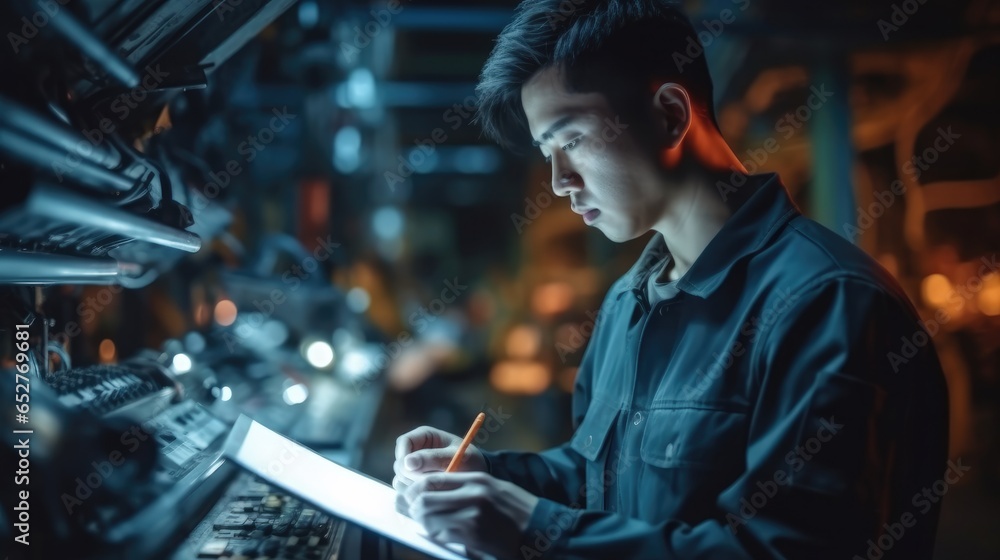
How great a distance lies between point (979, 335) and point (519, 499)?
591 cm

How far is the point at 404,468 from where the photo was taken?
119 cm

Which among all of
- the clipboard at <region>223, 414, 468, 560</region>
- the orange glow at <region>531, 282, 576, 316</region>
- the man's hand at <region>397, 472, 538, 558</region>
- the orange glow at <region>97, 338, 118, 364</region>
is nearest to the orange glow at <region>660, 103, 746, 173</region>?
the man's hand at <region>397, 472, 538, 558</region>

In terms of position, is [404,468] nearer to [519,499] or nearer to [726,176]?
[519,499]

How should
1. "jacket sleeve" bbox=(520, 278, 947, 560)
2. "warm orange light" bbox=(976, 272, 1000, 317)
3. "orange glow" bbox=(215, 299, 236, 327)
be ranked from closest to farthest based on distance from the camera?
"jacket sleeve" bbox=(520, 278, 947, 560) < "orange glow" bbox=(215, 299, 236, 327) < "warm orange light" bbox=(976, 272, 1000, 317)

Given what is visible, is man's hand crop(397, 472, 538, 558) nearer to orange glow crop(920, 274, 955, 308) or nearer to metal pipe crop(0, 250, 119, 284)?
metal pipe crop(0, 250, 119, 284)

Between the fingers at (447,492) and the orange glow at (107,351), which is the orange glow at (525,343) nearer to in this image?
the orange glow at (107,351)

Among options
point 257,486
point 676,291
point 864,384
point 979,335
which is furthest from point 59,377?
point 979,335

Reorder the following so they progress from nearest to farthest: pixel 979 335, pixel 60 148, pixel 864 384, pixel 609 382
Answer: pixel 864 384, pixel 60 148, pixel 609 382, pixel 979 335

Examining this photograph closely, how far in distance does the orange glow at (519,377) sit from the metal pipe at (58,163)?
22.0 feet

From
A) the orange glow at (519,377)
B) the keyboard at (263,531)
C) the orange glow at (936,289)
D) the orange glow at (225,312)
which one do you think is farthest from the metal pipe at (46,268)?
the orange glow at (519,377)

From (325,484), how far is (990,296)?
18.9 feet

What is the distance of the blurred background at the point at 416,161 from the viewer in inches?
80.8

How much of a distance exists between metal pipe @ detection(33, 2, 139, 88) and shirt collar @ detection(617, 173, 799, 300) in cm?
114

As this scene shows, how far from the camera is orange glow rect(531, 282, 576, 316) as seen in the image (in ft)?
28.1
